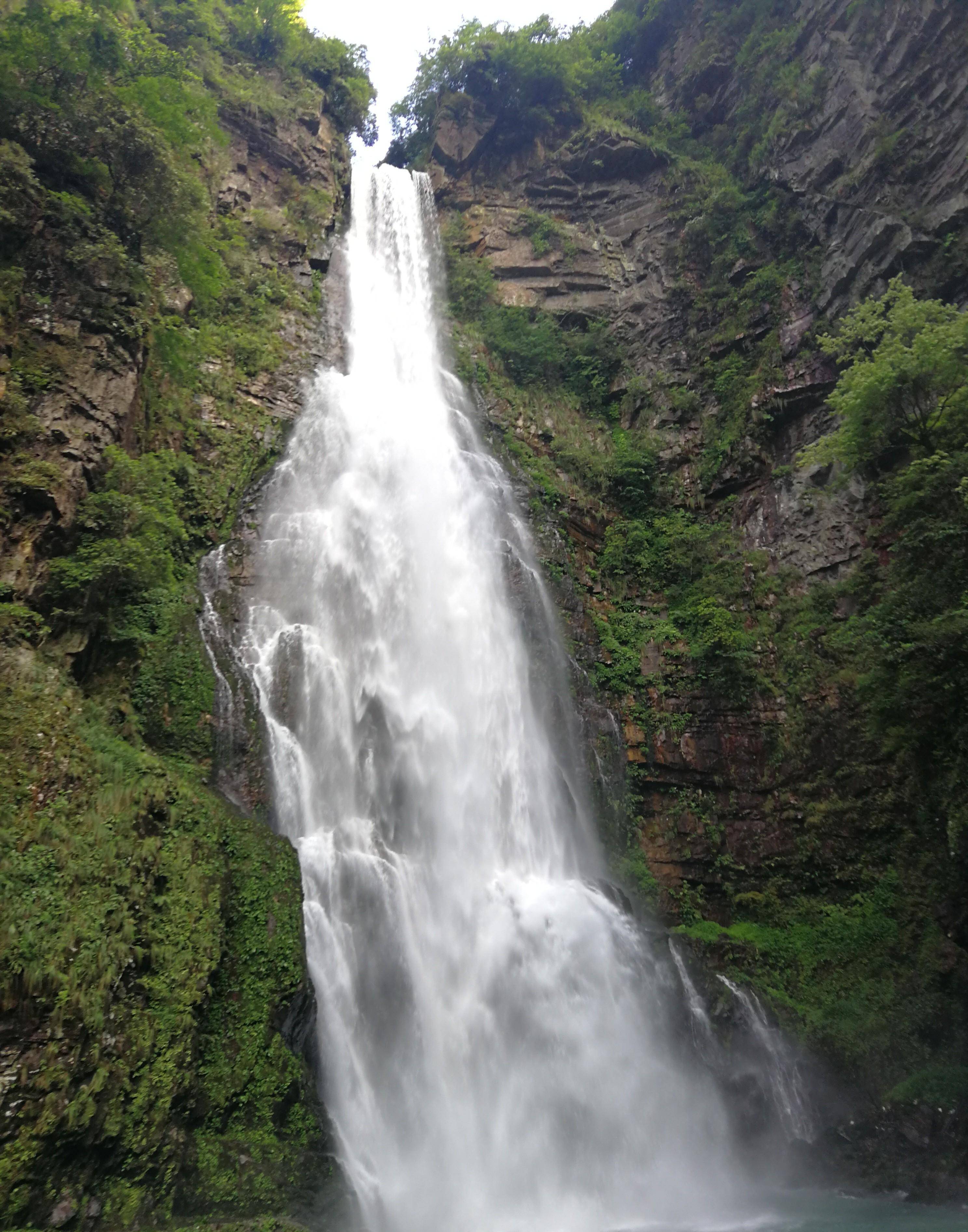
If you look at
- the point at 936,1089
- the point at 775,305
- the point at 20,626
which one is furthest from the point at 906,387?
the point at 20,626

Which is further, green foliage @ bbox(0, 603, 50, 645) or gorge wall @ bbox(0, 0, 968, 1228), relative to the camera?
green foliage @ bbox(0, 603, 50, 645)

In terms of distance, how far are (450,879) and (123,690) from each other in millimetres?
5238

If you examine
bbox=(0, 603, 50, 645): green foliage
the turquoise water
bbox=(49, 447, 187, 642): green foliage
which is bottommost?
the turquoise water

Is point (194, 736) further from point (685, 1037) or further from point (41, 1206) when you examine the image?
point (685, 1037)

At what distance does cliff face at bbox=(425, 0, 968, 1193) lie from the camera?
12.0m

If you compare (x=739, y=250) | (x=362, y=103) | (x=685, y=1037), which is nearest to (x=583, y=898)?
(x=685, y=1037)

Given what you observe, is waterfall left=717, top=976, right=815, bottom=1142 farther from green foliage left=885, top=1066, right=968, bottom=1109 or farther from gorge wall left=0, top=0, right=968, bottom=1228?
green foliage left=885, top=1066, right=968, bottom=1109

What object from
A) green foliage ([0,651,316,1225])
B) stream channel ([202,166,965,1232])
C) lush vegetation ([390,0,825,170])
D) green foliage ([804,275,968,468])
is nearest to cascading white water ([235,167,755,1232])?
stream channel ([202,166,965,1232])

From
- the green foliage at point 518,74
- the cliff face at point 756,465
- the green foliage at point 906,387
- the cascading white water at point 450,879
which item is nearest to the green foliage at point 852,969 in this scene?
the cliff face at point 756,465

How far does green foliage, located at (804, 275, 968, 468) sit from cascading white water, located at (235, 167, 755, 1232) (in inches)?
258

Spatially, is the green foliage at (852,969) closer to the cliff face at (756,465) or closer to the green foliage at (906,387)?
the cliff face at (756,465)

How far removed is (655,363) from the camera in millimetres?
21328

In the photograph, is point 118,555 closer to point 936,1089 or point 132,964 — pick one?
point 132,964

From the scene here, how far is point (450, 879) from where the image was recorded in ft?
36.4
